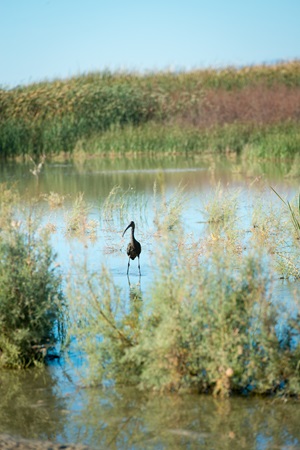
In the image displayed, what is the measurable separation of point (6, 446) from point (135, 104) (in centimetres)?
3081

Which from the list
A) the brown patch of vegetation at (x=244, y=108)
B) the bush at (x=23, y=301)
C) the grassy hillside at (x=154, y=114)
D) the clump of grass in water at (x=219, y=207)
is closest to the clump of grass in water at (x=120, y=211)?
the clump of grass in water at (x=219, y=207)

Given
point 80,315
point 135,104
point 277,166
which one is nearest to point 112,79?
point 135,104

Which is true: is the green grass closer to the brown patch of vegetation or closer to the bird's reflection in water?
the bird's reflection in water

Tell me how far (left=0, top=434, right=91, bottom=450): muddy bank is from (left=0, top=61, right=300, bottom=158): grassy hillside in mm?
20110

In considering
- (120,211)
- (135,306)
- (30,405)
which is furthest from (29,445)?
(120,211)

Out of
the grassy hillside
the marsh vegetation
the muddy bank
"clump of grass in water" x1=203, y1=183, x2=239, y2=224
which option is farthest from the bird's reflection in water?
the grassy hillside

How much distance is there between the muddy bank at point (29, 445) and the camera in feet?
15.6

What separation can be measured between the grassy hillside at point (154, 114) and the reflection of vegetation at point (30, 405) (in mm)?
18939

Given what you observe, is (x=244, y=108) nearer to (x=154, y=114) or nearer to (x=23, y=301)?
(x=154, y=114)

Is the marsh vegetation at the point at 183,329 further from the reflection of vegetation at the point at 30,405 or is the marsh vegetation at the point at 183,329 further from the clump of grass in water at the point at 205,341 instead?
the reflection of vegetation at the point at 30,405

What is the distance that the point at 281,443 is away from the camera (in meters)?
4.89

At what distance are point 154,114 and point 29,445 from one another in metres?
30.9

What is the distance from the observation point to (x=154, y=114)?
3519 cm

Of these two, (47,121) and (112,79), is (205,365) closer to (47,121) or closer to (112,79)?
(47,121)
